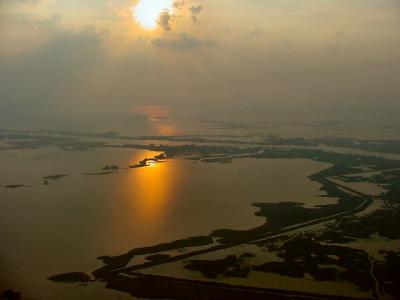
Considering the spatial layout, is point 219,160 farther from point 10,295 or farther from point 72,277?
point 10,295

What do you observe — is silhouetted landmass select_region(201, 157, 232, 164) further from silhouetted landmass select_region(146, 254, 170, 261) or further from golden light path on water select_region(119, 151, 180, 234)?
silhouetted landmass select_region(146, 254, 170, 261)

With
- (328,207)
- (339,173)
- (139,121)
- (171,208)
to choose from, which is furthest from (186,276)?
(139,121)

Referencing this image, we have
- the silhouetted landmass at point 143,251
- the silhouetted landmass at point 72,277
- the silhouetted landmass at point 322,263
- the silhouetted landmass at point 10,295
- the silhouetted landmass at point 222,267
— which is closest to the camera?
the silhouetted landmass at point 10,295

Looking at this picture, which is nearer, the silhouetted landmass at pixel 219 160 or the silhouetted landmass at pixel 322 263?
the silhouetted landmass at pixel 322 263

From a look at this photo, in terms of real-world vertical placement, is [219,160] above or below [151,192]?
above

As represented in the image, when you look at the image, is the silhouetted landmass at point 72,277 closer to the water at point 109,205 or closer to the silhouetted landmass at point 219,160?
the water at point 109,205

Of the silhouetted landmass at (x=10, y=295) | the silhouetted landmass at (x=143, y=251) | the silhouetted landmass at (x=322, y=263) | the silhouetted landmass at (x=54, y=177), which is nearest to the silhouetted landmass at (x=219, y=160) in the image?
the silhouetted landmass at (x=54, y=177)

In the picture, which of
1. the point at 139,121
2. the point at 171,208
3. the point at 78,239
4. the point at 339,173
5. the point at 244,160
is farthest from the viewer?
the point at 139,121

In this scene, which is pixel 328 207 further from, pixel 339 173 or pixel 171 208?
pixel 339 173

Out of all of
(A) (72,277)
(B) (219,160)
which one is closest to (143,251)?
(A) (72,277)

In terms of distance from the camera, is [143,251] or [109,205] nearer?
[143,251]

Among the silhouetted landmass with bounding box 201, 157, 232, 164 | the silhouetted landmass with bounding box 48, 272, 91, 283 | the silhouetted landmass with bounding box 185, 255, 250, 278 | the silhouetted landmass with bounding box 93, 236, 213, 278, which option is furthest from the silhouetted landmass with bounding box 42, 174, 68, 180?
the silhouetted landmass with bounding box 185, 255, 250, 278
